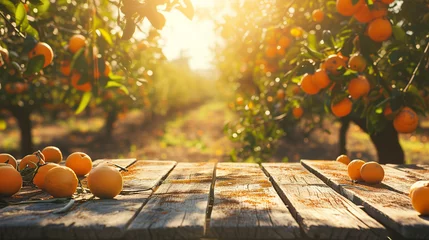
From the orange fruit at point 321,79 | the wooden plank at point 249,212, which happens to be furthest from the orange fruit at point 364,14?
the wooden plank at point 249,212

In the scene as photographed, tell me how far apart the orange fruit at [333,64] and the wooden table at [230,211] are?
573mm

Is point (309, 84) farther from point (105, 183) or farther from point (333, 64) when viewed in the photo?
point (105, 183)

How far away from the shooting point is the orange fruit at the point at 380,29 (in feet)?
8.00

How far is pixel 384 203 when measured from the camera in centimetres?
174

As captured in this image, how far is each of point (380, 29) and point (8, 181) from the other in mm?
1963

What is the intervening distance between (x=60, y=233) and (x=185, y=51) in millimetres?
29608

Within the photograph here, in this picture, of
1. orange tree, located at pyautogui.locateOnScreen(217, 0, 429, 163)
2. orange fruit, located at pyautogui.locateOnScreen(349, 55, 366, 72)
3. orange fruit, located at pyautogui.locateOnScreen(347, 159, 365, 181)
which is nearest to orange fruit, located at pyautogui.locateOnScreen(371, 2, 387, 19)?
orange tree, located at pyautogui.locateOnScreen(217, 0, 429, 163)

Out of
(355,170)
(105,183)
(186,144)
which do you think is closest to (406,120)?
(355,170)

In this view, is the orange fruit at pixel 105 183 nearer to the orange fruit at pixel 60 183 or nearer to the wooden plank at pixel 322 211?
the orange fruit at pixel 60 183

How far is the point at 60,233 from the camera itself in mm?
1422

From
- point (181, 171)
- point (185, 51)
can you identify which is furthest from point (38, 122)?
point (181, 171)

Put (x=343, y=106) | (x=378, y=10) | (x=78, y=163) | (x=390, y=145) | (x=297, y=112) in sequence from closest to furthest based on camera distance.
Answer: (x=78, y=163) < (x=378, y=10) < (x=343, y=106) < (x=297, y=112) < (x=390, y=145)

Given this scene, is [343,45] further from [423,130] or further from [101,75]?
[423,130]

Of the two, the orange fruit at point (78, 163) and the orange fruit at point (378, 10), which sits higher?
the orange fruit at point (378, 10)
